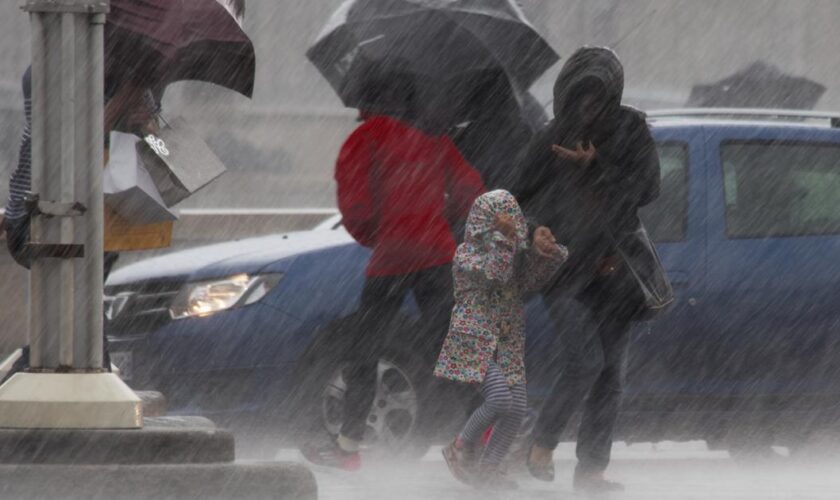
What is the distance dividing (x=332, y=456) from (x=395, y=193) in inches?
52.6

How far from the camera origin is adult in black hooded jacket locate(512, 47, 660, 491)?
7664 mm

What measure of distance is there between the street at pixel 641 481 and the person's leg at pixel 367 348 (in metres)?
0.27

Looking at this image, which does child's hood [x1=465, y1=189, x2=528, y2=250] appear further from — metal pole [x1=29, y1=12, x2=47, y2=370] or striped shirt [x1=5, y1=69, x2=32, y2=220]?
metal pole [x1=29, y1=12, x2=47, y2=370]

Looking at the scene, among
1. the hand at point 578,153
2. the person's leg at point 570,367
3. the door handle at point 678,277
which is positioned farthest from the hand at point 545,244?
the door handle at point 678,277

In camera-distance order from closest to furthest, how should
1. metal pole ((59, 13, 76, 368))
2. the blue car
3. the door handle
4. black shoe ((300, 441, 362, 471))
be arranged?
Answer: metal pole ((59, 13, 76, 368)) → black shoe ((300, 441, 362, 471)) → the blue car → the door handle

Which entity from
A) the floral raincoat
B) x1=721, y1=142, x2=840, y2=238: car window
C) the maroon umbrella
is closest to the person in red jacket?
the floral raincoat

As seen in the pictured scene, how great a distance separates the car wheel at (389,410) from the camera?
848cm

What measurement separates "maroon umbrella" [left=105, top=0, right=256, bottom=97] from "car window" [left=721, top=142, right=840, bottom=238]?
145 inches

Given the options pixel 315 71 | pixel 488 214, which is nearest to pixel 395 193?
pixel 488 214

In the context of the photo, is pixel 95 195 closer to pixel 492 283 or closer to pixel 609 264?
pixel 492 283

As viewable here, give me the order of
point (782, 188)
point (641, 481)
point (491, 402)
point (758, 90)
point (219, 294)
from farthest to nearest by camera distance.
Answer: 1. point (758, 90)
2. point (782, 188)
3. point (641, 481)
4. point (219, 294)
5. point (491, 402)

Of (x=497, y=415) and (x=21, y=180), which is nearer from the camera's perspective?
(x=21, y=180)

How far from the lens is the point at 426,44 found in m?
8.05

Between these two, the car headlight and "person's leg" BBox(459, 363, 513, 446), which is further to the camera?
the car headlight
